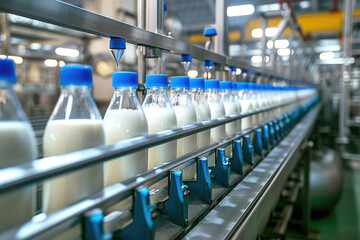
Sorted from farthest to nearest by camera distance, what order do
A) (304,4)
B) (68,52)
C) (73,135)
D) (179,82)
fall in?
(304,4)
(68,52)
(179,82)
(73,135)

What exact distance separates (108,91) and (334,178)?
3.69 m

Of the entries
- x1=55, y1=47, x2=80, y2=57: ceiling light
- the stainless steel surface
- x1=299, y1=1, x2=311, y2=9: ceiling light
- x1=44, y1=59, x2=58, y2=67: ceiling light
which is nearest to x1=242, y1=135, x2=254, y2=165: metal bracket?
the stainless steel surface

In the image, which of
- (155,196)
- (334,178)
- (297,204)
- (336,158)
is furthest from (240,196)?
(336,158)

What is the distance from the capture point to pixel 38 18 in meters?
0.48

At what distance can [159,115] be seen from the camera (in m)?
0.72

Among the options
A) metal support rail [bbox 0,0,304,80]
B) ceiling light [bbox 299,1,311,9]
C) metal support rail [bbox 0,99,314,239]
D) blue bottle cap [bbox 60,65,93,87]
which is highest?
ceiling light [bbox 299,1,311,9]

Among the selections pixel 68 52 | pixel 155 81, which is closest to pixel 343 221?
pixel 155 81

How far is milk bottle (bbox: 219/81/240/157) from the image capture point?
1082 mm

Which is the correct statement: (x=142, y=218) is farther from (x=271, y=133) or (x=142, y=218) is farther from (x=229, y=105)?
(x=271, y=133)

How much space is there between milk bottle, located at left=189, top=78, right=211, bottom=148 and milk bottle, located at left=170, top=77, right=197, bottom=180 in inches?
1.6

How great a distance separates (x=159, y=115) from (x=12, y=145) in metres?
0.37

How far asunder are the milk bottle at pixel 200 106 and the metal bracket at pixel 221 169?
0.06 meters

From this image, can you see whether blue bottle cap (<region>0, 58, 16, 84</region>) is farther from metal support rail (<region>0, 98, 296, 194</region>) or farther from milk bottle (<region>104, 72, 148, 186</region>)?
milk bottle (<region>104, 72, 148, 186</region>)

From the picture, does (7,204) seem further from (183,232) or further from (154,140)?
(183,232)
